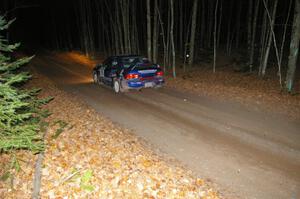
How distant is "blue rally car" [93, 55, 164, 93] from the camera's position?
40.5 feet

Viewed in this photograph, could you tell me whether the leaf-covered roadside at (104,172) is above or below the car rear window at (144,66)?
below

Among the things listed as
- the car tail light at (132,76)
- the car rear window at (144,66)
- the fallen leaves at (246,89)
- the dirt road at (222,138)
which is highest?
the car rear window at (144,66)

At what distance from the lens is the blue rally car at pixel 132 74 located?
12.3m

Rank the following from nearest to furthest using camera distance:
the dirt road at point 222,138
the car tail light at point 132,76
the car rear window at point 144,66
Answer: the dirt road at point 222,138 → the car tail light at point 132,76 → the car rear window at point 144,66

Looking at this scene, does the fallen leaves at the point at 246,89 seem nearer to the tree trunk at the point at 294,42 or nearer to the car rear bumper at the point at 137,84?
the tree trunk at the point at 294,42

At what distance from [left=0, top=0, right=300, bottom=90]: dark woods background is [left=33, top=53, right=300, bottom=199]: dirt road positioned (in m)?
5.23

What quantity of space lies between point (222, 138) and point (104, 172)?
11.7 feet

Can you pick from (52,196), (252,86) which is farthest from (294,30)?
(52,196)

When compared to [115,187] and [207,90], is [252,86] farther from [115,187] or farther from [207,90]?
[115,187]

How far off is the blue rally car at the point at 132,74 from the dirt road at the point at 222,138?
1.09 metres

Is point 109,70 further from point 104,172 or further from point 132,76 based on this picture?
point 104,172

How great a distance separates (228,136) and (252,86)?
809 cm

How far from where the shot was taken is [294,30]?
444 inches

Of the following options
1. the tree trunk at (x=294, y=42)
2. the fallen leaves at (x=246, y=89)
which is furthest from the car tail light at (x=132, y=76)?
the tree trunk at (x=294, y=42)
